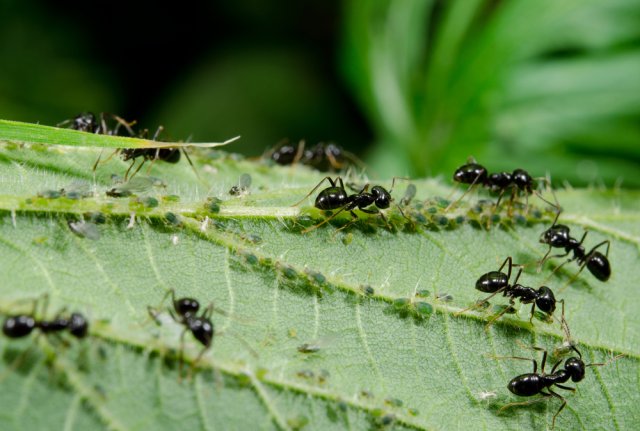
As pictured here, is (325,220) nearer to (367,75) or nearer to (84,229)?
(84,229)

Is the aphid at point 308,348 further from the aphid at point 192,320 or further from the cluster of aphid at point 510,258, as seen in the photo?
the cluster of aphid at point 510,258

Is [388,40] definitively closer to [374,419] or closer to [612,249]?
[612,249]

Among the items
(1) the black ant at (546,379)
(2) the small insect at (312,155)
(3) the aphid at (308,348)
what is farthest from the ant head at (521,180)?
(3) the aphid at (308,348)

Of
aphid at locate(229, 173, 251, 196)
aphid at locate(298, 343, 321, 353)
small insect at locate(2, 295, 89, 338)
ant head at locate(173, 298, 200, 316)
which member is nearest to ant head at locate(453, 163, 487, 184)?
aphid at locate(229, 173, 251, 196)

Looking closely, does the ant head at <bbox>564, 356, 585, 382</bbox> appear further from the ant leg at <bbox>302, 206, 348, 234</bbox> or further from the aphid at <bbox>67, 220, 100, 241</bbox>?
the aphid at <bbox>67, 220, 100, 241</bbox>

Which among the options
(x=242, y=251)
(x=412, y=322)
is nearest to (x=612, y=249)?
(x=412, y=322)

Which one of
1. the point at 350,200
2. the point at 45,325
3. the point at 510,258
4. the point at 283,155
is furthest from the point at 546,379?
the point at 283,155
